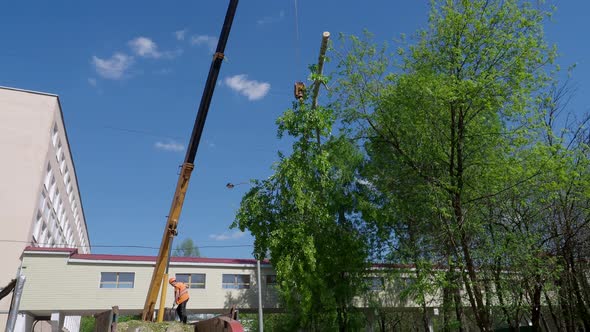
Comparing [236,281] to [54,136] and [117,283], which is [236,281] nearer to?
[117,283]

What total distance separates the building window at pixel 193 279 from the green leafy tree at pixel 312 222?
6512 millimetres

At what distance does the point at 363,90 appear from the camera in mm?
20078

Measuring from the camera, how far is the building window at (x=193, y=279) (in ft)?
96.9

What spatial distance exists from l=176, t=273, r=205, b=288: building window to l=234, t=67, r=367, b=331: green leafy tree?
21.4 ft

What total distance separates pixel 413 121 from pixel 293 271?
9475 mm

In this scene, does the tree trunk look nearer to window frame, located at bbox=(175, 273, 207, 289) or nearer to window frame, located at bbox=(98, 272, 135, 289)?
window frame, located at bbox=(175, 273, 207, 289)

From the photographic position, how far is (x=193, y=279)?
29.8 meters

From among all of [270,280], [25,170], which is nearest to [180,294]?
[270,280]

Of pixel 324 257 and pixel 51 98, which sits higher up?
pixel 51 98

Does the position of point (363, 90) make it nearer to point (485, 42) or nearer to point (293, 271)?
point (485, 42)

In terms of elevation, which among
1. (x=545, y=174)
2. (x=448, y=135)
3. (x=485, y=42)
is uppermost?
(x=485, y=42)

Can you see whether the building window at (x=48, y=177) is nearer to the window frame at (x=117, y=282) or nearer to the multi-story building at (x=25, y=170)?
the multi-story building at (x=25, y=170)

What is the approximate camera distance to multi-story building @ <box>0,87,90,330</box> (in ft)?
94.5

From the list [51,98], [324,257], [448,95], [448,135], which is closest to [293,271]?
[324,257]
